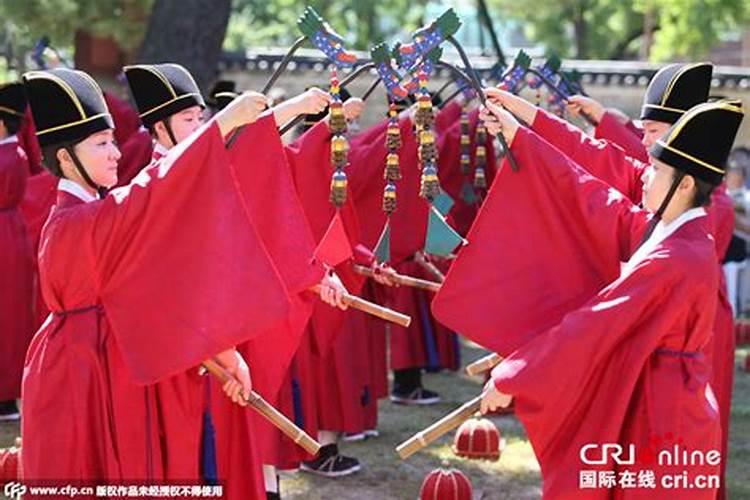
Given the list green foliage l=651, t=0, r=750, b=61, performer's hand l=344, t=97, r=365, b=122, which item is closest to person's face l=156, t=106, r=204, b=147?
performer's hand l=344, t=97, r=365, b=122

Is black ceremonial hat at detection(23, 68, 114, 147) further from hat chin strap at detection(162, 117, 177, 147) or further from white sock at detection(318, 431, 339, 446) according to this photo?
white sock at detection(318, 431, 339, 446)

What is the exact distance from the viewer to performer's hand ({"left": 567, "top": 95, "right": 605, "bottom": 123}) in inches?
219

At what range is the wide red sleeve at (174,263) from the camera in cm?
365

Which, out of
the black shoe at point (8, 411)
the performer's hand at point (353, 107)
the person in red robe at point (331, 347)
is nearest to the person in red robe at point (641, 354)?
Result: the performer's hand at point (353, 107)

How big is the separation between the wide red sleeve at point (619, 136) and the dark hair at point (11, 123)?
3170 mm

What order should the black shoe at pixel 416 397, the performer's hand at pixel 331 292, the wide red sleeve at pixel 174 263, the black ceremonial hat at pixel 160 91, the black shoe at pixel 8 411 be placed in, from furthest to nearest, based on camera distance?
the black shoe at pixel 416 397, the black shoe at pixel 8 411, the performer's hand at pixel 331 292, the black ceremonial hat at pixel 160 91, the wide red sleeve at pixel 174 263

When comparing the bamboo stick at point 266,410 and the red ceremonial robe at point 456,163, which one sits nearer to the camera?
the bamboo stick at point 266,410

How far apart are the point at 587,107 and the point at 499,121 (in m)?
1.63

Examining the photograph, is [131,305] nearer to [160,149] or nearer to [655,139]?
Answer: [160,149]

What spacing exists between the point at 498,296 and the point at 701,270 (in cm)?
69

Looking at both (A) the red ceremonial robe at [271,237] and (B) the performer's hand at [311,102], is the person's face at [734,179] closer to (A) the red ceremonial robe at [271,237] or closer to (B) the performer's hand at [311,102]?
(A) the red ceremonial robe at [271,237]

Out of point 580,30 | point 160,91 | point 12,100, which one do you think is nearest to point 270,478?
point 160,91

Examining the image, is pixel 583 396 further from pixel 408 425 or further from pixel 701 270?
pixel 408 425

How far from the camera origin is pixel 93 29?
11.7m
